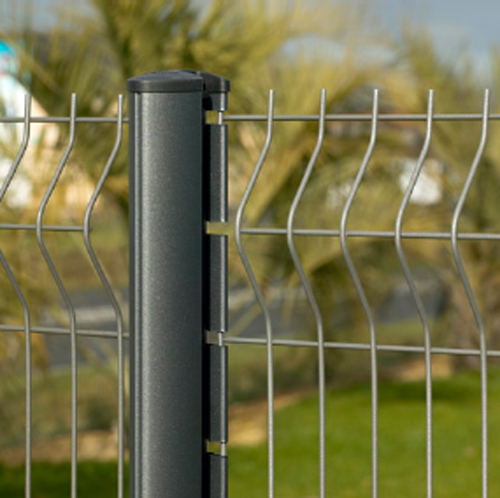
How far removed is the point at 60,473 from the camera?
6758mm

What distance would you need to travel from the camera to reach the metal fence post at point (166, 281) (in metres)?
2.04

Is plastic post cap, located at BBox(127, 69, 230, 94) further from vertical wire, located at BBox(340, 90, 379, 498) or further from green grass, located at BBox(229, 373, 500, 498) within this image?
green grass, located at BBox(229, 373, 500, 498)

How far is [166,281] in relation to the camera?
203 centimetres

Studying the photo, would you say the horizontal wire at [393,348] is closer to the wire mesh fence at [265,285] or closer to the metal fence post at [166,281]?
the wire mesh fence at [265,285]

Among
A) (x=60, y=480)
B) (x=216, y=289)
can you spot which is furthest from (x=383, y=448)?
(x=216, y=289)

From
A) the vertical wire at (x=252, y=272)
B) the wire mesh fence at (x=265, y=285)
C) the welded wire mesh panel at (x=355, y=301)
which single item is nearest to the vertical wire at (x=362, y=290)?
the wire mesh fence at (x=265, y=285)

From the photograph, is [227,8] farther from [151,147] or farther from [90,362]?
[151,147]

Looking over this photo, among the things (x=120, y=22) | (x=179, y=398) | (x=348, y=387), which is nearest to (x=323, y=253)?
(x=120, y=22)

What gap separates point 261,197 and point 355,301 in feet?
5.02

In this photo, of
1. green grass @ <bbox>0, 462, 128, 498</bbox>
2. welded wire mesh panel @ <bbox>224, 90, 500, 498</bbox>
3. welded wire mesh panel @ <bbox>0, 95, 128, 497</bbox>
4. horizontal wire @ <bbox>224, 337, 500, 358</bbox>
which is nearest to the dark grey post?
horizontal wire @ <bbox>224, 337, 500, 358</bbox>

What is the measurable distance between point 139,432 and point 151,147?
0.59 meters

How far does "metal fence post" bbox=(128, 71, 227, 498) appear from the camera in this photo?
2037mm

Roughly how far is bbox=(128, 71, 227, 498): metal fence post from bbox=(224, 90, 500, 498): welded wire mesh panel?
3.01 metres

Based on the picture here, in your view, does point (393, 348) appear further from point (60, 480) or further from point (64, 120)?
point (60, 480)
